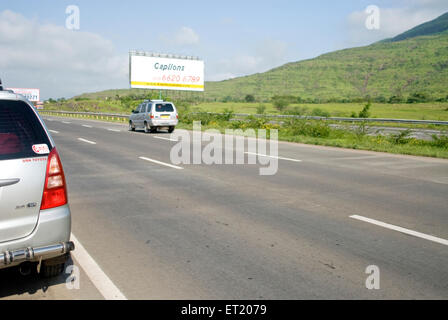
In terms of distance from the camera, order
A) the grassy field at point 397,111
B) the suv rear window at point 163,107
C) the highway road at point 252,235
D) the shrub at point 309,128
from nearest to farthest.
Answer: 1. the highway road at point 252,235
2. the shrub at point 309,128
3. the suv rear window at point 163,107
4. the grassy field at point 397,111

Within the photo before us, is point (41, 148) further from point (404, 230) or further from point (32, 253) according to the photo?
point (404, 230)

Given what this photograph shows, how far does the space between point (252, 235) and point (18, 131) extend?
9.96ft

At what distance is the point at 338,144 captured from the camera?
17266 millimetres

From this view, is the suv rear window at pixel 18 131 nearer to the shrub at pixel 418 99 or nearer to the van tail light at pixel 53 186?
the van tail light at pixel 53 186

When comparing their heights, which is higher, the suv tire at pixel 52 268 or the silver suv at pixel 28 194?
the silver suv at pixel 28 194

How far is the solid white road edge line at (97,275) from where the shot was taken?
3627 millimetres

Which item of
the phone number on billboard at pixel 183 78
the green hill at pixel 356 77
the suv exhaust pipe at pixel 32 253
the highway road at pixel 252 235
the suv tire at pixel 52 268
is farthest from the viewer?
the green hill at pixel 356 77

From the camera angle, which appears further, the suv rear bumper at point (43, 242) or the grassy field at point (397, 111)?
the grassy field at point (397, 111)

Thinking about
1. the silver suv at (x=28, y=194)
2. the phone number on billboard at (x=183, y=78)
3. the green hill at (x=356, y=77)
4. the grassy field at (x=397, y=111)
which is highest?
the green hill at (x=356, y=77)

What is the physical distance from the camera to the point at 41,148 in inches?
141

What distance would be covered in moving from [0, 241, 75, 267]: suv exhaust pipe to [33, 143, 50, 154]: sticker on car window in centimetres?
81

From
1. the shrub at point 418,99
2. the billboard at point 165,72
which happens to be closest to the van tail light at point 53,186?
the billboard at point 165,72

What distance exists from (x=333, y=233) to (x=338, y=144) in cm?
1243

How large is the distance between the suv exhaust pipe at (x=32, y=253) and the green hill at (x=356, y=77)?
87.0 metres
